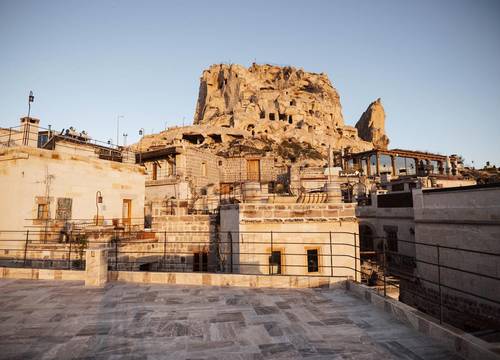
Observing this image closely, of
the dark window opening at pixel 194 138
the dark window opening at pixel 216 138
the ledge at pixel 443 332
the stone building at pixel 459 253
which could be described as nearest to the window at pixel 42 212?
the stone building at pixel 459 253

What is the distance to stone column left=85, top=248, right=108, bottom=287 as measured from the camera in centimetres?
816

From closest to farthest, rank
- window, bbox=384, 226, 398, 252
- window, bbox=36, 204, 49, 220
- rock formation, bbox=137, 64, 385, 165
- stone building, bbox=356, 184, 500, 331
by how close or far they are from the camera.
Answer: stone building, bbox=356, 184, 500, 331
window, bbox=36, 204, 49, 220
window, bbox=384, 226, 398, 252
rock formation, bbox=137, 64, 385, 165

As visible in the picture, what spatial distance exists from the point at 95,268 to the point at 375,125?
357 ft

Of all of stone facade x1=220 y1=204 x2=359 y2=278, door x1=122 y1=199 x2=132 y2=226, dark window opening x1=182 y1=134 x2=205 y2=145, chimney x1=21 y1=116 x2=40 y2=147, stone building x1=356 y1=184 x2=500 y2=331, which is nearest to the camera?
stone facade x1=220 y1=204 x2=359 y2=278

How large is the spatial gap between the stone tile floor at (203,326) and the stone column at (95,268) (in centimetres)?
67

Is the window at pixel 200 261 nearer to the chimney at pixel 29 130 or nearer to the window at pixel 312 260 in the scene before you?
the window at pixel 312 260

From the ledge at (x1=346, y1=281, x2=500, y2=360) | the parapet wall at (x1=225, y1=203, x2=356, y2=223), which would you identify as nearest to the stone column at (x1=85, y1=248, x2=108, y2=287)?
the parapet wall at (x1=225, y1=203, x2=356, y2=223)

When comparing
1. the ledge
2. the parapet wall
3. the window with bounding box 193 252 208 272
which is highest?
the parapet wall

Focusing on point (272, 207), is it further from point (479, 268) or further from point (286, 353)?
point (479, 268)

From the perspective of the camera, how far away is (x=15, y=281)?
29.2 feet

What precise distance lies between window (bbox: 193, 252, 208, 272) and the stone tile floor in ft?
32.0

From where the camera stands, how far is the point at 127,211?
20.0 metres

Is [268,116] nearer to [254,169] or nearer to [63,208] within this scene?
[254,169]

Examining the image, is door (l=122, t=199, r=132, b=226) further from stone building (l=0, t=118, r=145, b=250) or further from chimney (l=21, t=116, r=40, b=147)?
chimney (l=21, t=116, r=40, b=147)
